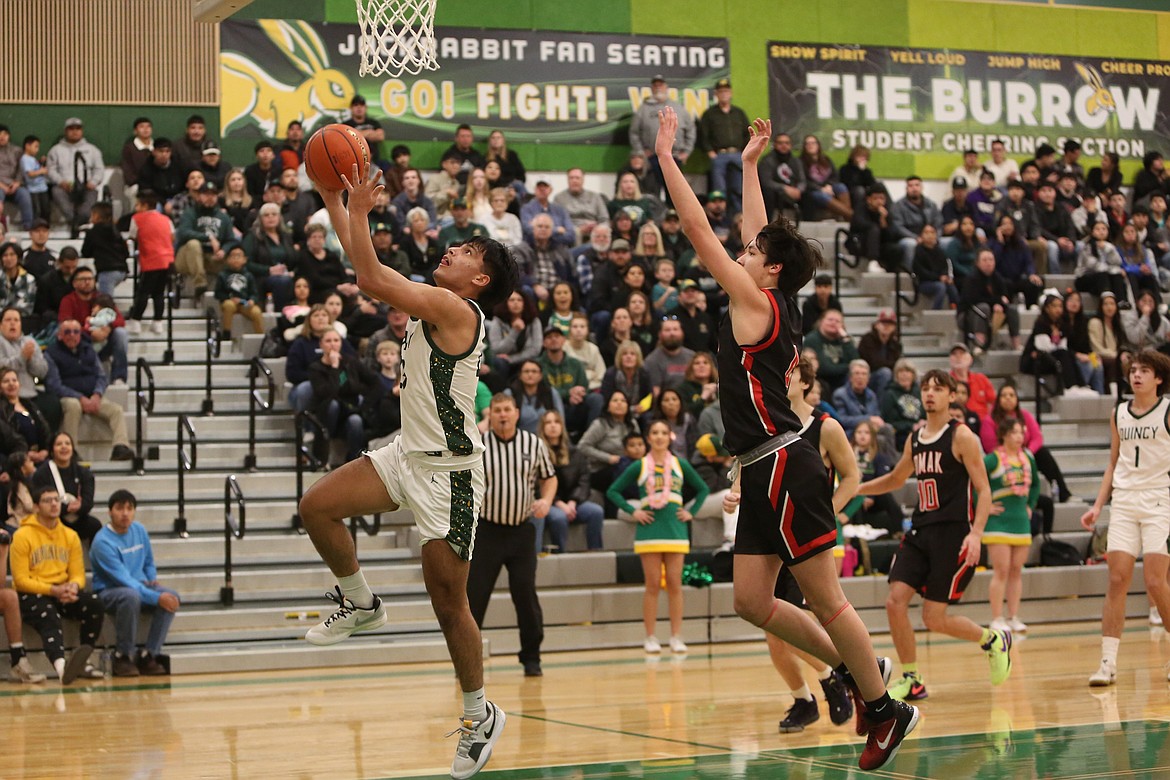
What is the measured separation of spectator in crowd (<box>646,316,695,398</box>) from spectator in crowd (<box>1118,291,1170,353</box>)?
19.9 feet

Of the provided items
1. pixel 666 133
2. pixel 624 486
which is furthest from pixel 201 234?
pixel 666 133

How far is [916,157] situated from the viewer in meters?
21.6

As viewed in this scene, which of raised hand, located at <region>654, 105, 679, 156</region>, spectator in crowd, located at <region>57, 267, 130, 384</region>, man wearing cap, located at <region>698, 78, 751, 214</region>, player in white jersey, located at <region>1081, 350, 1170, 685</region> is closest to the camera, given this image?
raised hand, located at <region>654, 105, 679, 156</region>

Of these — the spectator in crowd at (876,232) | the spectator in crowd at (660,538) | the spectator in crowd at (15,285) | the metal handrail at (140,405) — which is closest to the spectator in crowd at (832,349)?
the spectator in crowd at (660,538)

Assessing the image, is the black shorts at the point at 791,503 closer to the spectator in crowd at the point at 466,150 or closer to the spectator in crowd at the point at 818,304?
the spectator in crowd at the point at 818,304

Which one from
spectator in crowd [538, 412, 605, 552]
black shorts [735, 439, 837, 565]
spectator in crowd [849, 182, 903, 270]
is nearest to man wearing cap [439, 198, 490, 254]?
spectator in crowd [538, 412, 605, 552]


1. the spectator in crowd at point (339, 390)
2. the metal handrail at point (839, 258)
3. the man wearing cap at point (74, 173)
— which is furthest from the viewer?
the metal handrail at point (839, 258)

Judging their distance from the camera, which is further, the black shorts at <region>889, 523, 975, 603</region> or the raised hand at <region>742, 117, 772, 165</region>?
the black shorts at <region>889, 523, 975, 603</region>

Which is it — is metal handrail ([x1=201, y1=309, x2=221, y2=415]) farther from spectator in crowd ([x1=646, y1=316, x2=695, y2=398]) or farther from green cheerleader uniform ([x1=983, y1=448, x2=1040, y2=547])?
green cheerleader uniform ([x1=983, y1=448, x2=1040, y2=547])

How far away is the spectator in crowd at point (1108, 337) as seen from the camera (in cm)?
1716

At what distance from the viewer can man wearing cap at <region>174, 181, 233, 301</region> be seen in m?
15.1

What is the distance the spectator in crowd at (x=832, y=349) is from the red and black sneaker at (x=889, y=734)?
9.26 m

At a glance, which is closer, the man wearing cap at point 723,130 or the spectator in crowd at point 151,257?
the spectator in crowd at point 151,257

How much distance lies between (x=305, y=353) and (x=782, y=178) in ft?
25.3
